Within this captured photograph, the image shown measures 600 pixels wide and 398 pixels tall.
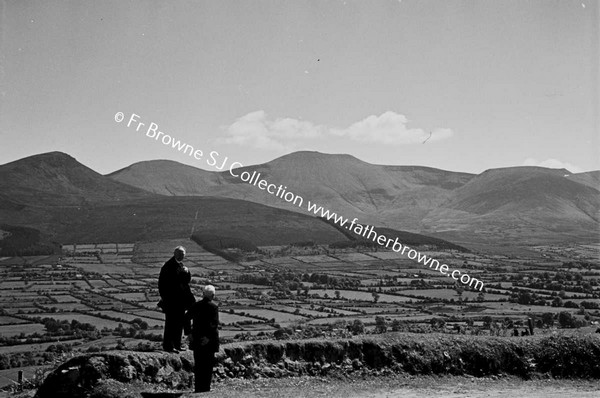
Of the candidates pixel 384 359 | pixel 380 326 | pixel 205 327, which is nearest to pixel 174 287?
pixel 205 327

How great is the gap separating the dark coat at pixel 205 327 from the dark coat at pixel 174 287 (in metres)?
0.90

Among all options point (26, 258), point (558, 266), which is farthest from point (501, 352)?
point (26, 258)

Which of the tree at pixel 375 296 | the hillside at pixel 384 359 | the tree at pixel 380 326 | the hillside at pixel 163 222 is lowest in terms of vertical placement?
the tree at pixel 375 296

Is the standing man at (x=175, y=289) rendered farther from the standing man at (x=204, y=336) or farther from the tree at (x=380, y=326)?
the tree at (x=380, y=326)

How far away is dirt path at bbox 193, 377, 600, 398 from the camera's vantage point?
14.4 m

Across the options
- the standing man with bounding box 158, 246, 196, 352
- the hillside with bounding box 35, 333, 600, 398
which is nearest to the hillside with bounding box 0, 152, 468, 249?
the hillside with bounding box 35, 333, 600, 398

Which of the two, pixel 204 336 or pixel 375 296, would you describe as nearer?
pixel 204 336

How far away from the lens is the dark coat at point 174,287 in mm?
14359

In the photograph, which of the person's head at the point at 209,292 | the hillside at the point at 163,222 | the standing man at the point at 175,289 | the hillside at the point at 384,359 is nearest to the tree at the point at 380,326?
the hillside at the point at 384,359

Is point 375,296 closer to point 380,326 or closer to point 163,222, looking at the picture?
point 380,326

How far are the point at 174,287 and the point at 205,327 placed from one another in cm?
146

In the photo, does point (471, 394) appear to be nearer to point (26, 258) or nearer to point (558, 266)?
point (558, 266)

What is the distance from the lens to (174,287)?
47.2 feet

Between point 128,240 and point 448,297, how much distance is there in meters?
91.4
